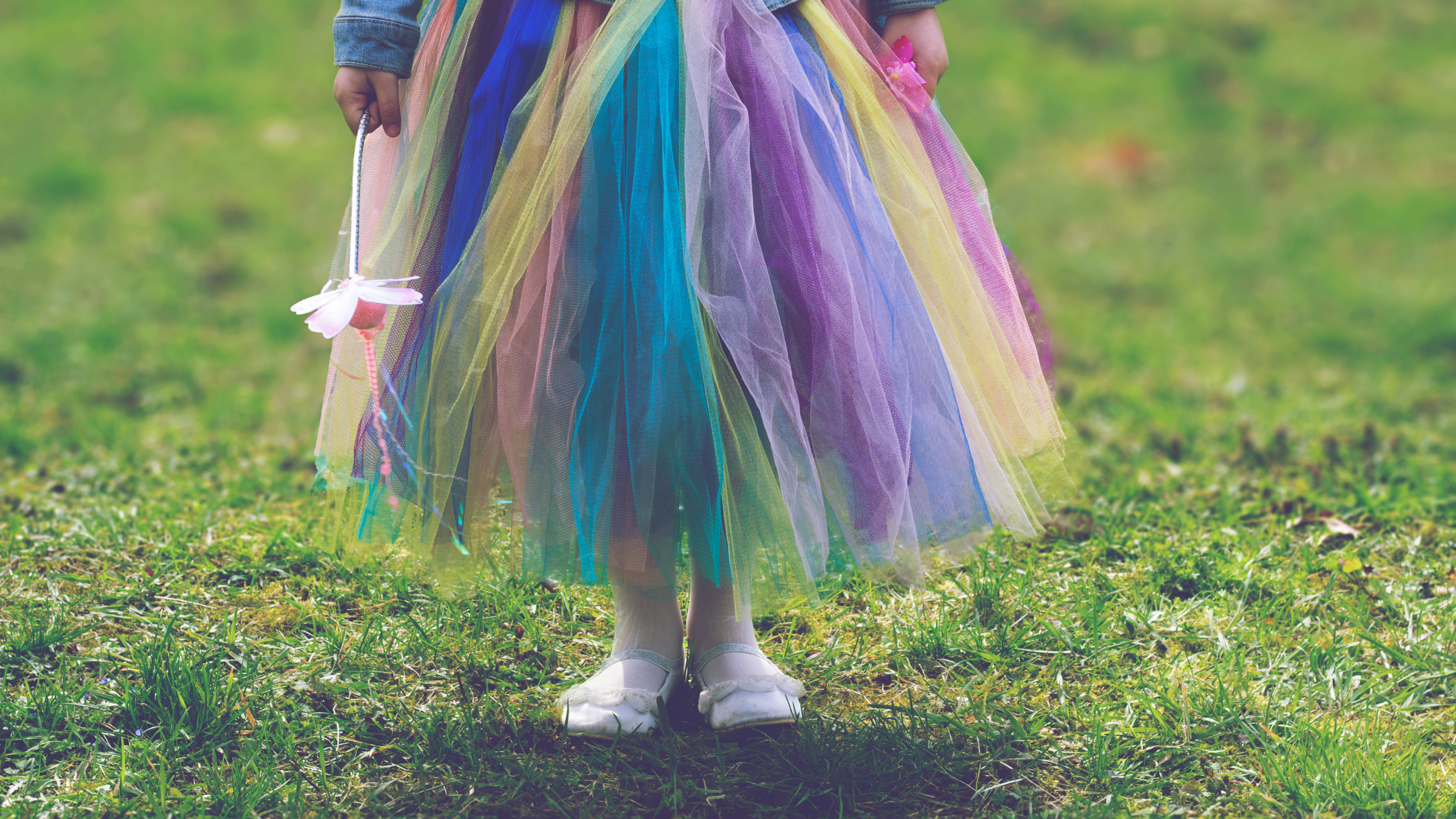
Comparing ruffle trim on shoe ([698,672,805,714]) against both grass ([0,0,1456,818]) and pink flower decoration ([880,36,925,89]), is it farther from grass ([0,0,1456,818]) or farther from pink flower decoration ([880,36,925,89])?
pink flower decoration ([880,36,925,89])

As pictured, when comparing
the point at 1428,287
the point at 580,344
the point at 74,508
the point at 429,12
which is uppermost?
the point at 429,12

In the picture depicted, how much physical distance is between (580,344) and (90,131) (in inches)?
231

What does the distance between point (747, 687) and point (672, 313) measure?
644 millimetres

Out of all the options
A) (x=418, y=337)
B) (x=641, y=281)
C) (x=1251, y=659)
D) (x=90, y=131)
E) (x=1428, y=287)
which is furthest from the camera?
(x=90, y=131)

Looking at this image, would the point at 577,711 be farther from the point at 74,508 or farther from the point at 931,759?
the point at 74,508

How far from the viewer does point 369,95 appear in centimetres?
183

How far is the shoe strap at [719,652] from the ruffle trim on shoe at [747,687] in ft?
0.13

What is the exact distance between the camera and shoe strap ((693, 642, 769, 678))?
1953mm

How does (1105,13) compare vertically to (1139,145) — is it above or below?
above

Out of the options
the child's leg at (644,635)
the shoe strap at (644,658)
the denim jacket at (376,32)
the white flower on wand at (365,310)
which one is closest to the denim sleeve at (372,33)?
the denim jacket at (376,32)

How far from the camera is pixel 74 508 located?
266 cm

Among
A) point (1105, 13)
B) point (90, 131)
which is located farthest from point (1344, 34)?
point (90, 131)

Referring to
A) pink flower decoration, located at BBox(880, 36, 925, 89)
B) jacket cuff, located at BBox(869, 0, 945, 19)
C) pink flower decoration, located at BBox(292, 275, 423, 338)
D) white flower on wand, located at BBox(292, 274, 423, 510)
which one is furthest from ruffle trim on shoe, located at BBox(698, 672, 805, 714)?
jacket cuff, located at BBox(869, 0, 945, 19)

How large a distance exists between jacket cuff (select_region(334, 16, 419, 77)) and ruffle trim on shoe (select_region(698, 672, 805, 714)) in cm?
108
